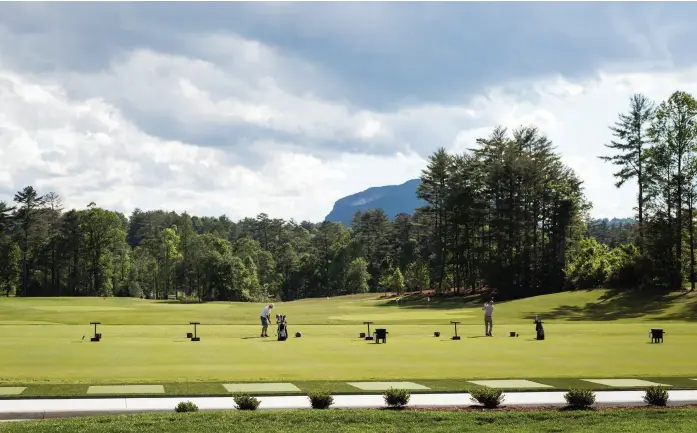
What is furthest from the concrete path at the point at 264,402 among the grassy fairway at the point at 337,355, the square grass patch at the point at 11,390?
the grassy fairway at the point at 337,355

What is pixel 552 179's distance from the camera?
98.3 m

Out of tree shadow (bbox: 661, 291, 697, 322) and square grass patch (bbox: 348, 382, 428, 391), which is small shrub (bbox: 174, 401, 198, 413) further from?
tree shadow (bbox: 661, 291, 697, 322)

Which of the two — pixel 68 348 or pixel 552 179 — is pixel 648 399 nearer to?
pixel 68 348

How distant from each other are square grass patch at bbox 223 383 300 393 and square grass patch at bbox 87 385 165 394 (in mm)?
1788

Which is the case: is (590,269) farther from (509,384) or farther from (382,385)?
(382,385)

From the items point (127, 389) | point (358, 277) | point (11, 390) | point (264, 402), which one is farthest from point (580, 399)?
point (358, 277)

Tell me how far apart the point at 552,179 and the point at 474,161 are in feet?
36.1

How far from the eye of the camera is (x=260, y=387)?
63.8ft

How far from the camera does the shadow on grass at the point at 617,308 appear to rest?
62.6 m

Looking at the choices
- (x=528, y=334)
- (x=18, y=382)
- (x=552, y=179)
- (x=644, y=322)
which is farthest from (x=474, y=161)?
(x=18, y=382)

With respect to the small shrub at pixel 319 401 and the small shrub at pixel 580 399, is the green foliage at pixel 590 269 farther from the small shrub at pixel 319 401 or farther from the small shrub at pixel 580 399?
the small shrub at pixel 319 401

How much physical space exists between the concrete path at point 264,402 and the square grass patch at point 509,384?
1.34 metres

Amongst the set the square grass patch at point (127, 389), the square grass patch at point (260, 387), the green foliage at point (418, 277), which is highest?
the green foliage at point (418, 277)

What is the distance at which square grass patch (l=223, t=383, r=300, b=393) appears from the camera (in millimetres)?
18800
